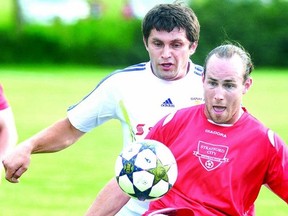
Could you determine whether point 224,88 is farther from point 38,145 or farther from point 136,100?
point 38,145

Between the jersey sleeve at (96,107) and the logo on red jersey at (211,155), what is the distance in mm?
1248

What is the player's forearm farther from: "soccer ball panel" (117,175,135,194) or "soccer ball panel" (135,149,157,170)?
"soccer ball panel" (135,149,157,170)

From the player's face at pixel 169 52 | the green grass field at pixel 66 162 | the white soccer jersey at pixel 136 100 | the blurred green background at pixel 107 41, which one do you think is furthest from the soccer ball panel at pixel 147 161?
the blurred green background at pixel 107 41

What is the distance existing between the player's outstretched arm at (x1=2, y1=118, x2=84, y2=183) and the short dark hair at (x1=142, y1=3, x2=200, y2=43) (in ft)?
3.16

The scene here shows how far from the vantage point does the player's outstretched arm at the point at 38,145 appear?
269 inches

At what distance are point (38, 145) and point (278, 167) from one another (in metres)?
1.99

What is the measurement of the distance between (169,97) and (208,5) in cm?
4591

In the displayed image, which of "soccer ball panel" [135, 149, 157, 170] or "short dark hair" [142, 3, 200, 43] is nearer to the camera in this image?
"soccer ball panel" [135, 149, 157, 170]

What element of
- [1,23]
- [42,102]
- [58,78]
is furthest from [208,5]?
[42,102]

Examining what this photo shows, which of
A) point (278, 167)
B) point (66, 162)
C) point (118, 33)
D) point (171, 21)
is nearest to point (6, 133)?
point (171, 21)

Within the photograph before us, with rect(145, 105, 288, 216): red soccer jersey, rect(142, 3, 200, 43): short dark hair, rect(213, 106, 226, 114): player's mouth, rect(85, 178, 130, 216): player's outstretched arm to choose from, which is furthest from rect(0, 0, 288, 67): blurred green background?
rect(213, 106, 226, 114): player's mouth

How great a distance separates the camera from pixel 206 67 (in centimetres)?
637

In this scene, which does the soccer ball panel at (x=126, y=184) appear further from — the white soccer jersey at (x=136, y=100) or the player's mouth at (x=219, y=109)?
the white soccer jersey at (x=136, y=100)

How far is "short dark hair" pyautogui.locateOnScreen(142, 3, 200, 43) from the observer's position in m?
7.18
